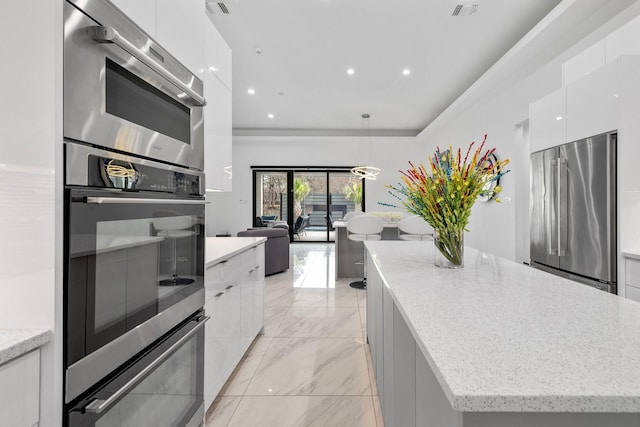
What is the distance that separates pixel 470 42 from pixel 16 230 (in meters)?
4.85

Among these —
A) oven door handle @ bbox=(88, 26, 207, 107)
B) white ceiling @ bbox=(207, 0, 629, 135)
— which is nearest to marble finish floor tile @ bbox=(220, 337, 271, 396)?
oven door handle @ bbox=(88, 26, 207, 107)

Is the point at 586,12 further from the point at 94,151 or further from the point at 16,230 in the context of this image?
the point at 16,230

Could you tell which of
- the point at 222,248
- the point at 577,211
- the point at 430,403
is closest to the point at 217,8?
the point at 222,248

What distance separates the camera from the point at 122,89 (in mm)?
1080

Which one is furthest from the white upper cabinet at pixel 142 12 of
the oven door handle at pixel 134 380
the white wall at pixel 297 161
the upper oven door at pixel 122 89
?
the white wall at pixel 297 161

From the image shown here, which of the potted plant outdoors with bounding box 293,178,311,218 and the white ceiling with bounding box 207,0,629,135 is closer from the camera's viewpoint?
the white ceiling with bounding box 207,0,629,135

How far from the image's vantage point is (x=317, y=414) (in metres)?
1.89

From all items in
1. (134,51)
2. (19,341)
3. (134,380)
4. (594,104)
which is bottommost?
(134,380)

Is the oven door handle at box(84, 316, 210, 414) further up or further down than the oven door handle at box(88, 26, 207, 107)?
further down

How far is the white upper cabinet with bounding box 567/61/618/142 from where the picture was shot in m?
2.26

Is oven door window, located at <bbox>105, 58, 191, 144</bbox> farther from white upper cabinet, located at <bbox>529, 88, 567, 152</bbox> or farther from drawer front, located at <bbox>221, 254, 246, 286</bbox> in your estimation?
white upper cabinet, located at <bbox>529, 88, 567, 152</bbox>

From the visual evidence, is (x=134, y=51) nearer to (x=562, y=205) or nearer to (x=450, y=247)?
(x=450, y=247)

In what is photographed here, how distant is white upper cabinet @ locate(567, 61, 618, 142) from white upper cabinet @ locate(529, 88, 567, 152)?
0.25ft

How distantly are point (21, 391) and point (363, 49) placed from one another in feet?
15.2
